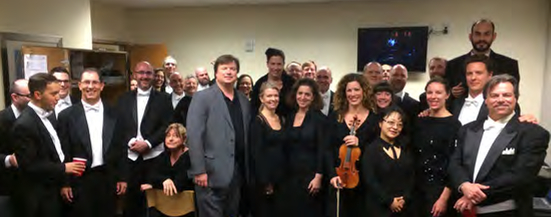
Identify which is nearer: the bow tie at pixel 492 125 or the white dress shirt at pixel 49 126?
the bow tie at pixel 492 125

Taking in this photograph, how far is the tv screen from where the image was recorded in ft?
18.1

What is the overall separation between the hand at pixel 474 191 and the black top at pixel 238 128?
1365 mm

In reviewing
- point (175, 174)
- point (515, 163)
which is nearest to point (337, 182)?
point (515, 163)

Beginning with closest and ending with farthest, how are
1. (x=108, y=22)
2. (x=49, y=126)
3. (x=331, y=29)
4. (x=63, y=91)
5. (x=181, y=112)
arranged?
(x=49, y=126), (x=63, y=91), (x=181, y=112), (x=331, y=29), (x=108, y=22)

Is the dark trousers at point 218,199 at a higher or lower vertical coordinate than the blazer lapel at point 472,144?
lower

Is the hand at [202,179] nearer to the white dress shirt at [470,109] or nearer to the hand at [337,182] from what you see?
the hand at [337,182]

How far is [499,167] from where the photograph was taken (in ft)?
6.61

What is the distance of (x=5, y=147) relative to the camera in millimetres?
2598

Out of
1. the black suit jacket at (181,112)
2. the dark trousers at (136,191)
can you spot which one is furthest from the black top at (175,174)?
the black suit jacket at (181,112)

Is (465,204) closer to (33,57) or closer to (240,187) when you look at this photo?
(240,187)

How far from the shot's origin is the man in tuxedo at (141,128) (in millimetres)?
2955

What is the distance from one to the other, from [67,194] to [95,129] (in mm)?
430

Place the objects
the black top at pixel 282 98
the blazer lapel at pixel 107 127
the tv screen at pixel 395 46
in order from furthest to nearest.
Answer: the tv screen at pixel 395 46 < the black top at pixel 282 98 < the blazer lapel at pixel 107 127

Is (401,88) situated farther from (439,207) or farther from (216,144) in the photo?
(216,144)
